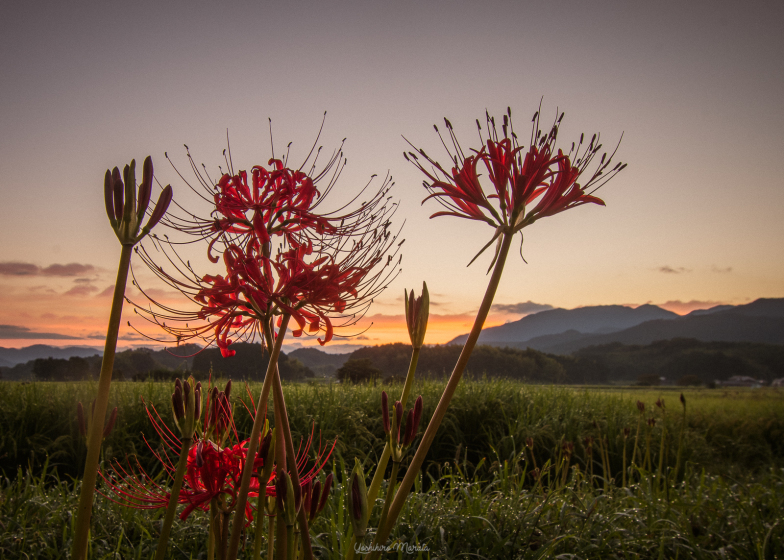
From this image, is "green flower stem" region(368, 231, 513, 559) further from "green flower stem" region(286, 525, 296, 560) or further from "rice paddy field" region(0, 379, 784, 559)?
"rice paddy field" region(0, 379, 784, 559)

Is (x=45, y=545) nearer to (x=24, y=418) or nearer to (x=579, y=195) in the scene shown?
(x=579, y=195)

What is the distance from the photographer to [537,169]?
1351 mm

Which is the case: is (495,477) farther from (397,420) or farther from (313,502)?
(397,420)

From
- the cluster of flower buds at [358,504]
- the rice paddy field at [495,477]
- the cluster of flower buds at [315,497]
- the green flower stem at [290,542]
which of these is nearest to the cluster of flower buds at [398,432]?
the cluster of flower buds at [358,504]

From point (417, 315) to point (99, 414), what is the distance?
87cm

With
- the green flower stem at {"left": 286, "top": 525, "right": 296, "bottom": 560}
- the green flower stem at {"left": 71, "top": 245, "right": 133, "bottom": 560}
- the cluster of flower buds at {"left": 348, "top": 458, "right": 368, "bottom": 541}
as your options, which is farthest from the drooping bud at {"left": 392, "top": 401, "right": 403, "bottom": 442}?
the green flower stem at {"left": 71, "top": 245, "right": 133, "bottom": 560}

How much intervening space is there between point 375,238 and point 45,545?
298 cm

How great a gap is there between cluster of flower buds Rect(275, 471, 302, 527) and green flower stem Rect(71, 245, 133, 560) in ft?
1.37

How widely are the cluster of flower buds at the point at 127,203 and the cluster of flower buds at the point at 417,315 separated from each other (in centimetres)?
75

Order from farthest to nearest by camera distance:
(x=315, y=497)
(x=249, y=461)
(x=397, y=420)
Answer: (x=315, y=497) < (x=397, y=420) < (x=249, y=461)

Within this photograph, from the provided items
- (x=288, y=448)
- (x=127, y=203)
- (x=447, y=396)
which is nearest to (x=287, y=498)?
(x=288, y=448)

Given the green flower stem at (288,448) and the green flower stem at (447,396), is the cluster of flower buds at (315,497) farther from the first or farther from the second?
the green flower stem at (447,396)

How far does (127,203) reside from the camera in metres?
1.07

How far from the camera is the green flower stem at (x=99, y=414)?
3.39ft
